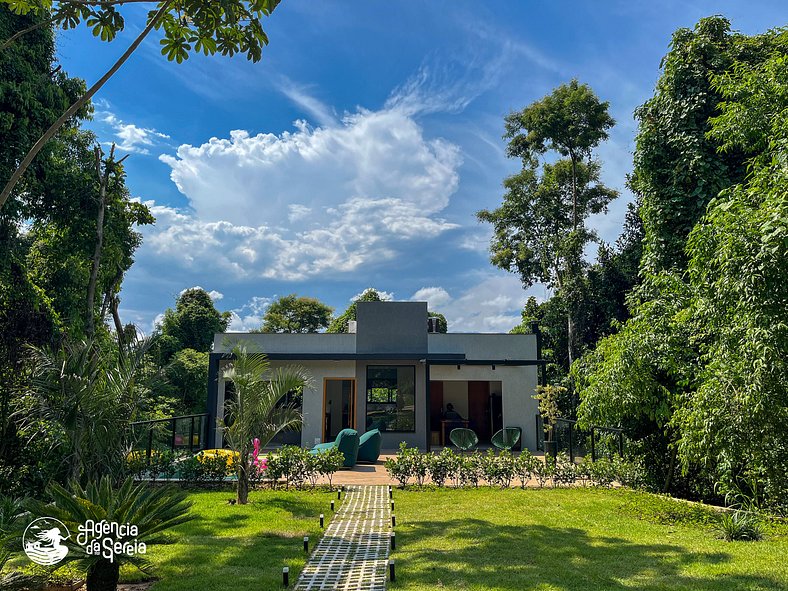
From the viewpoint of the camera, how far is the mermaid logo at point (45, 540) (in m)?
4.05

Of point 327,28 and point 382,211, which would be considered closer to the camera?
point 327,28

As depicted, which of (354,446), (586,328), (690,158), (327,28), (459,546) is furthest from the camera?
(586,328)

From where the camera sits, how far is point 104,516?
4059 mm

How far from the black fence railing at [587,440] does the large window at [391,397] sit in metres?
5.19

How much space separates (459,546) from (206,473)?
19.7 feet

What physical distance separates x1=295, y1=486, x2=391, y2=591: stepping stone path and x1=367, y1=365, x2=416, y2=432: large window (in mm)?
8381

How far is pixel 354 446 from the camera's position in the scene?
1262 cm

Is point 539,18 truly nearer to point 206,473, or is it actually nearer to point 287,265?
point 206,473

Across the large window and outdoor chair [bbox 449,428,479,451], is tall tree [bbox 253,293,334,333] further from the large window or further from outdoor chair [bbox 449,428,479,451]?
outdoor chair [bbox 449,428,479,451]

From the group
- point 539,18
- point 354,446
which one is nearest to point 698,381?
point 539,18

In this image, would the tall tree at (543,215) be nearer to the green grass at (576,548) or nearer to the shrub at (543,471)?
the shrub at (543,471)

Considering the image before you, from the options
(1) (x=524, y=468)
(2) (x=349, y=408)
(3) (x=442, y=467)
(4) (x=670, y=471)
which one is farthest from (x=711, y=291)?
(2) (x=349, y=408)

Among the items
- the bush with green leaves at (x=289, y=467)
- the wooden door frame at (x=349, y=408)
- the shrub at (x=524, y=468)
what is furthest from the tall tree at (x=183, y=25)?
the wooden door frame at (x=349, y=408)

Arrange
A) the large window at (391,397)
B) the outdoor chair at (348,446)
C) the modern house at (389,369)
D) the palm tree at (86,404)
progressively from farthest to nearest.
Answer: the large window at (391,397) → the modern house at (389,369) → the outdoor chair at (348,446) → the palm tree at (86,404)
